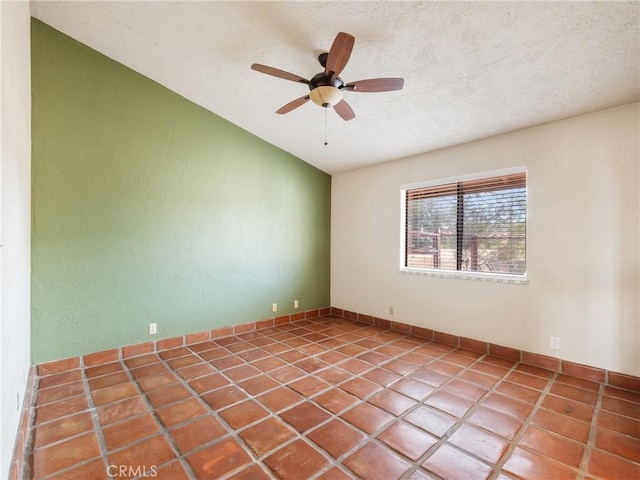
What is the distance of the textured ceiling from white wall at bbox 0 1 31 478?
90 cm

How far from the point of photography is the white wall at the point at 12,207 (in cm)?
141

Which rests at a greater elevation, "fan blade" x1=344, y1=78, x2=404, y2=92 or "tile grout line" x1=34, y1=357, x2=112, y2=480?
"fan blade" x1=344, y1=78, x2=404, y2=92

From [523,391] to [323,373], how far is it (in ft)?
5.62

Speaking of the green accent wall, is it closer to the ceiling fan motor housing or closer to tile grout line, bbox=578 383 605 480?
the ceiling fan motor housing

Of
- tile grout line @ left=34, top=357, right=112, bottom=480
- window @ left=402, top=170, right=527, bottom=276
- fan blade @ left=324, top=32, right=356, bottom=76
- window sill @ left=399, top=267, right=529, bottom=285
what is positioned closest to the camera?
tile grout line @ left=34, top=357, right=112, bottom=480

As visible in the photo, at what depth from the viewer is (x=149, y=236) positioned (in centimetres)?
322

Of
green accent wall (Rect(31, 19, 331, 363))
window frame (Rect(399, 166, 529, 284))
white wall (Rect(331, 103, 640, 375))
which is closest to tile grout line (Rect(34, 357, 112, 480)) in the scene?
green accent wall (Rect(31, 19, 331, 363))

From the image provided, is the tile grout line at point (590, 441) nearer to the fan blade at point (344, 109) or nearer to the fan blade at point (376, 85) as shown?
the fan blade at point (376, 85)

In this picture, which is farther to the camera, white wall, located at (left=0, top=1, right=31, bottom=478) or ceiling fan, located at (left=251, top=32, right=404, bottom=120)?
ceiling fan, located at (left=251, top=32, right=404, bottom=120)

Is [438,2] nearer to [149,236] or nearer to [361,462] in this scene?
[361,462]

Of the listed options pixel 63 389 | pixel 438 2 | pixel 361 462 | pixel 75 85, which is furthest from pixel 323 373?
pixel 75 85

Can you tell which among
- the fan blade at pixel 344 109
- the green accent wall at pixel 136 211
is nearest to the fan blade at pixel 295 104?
the fan blade at pixel 344 109

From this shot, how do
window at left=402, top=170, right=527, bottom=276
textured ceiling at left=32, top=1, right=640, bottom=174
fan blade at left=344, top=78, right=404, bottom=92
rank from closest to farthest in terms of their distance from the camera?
textured ceiling at left=32, top=1, right=640, bottom=174 < fan blade at left=344, top=78, right=404, bottom=92 < window at left=402, top=170, right=527, bottom=276

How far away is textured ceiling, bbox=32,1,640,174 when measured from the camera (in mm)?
1941
